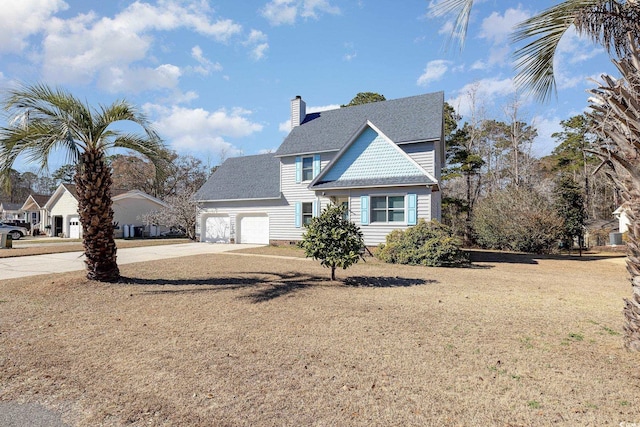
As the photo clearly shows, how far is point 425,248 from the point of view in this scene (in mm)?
12969

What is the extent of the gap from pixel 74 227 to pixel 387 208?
30.5 m

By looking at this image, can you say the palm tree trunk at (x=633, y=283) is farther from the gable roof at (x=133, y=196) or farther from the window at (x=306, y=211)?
the gable roof at (x=133, y=196)

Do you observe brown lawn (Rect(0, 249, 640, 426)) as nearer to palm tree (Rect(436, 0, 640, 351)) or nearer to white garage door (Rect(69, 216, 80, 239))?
palm tree (Rect(436, 0, 640, 351))

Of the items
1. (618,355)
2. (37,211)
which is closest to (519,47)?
(618,355)

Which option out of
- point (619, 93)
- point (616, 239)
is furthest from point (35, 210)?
point (616, 239)

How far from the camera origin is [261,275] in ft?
34.0

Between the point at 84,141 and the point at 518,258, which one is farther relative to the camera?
the point at 518,258

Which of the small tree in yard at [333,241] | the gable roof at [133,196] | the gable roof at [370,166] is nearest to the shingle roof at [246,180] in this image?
the gable roof at [370,166]

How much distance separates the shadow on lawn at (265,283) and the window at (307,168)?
34.9 ft

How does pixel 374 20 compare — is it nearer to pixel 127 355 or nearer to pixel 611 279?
pixel 127 355

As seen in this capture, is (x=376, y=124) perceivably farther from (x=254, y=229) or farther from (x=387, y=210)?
(x=254, y=229)

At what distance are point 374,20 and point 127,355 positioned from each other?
5715 mm

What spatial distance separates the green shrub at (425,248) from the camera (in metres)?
12.7

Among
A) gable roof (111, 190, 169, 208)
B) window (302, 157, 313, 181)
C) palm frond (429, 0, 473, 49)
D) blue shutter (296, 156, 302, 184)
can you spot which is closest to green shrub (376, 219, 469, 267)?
window (302, 157, 313, 181)
